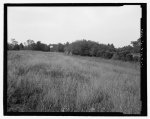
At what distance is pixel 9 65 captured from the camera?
269 cm

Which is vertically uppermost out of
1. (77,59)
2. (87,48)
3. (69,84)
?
(87,48)

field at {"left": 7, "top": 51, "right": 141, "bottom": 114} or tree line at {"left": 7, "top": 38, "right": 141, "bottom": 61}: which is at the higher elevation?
tree line at {"left": 7, "top": 38, "right": 141, "bottom": 61}

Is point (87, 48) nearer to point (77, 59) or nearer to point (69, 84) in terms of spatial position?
point (77, 59)

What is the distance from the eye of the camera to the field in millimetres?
2537

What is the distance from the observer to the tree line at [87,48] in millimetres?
2791

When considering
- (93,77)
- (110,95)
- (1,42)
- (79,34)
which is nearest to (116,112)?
(110,95)

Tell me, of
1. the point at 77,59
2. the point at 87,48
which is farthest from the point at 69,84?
the point at 87,48

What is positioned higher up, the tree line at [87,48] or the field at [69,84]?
the tree line at [87,48]

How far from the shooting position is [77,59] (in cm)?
307

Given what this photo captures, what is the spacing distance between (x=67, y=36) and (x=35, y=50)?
61 cm

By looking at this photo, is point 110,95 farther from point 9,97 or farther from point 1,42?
point 1,42

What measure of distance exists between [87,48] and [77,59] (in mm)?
275

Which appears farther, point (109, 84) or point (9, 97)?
point (109, 84)

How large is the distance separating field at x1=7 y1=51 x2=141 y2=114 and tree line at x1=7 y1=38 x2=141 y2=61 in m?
0.10
